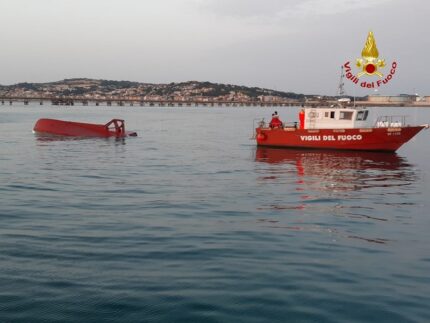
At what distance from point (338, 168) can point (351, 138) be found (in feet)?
29.9

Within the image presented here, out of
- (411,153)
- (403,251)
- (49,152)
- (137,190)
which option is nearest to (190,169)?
(137,190)

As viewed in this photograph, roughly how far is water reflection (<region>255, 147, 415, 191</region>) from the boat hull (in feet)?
1.71

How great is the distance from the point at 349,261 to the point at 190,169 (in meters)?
16.7

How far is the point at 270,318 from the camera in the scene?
23.9ft

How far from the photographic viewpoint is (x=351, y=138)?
36094mm

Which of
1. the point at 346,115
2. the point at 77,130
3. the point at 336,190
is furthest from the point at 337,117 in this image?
the point at 77,130

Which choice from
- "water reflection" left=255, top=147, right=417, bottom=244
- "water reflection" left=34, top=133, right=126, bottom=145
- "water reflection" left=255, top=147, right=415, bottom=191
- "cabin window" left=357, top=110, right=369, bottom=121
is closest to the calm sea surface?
"water reflection" left=255, top=147, right=417, bottom=244

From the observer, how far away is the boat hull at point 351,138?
35562 mm

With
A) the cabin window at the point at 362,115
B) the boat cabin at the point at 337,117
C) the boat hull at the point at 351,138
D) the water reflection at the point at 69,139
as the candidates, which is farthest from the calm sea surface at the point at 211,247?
the water reflection at the point at 69,139

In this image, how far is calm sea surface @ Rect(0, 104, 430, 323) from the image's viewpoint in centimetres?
764

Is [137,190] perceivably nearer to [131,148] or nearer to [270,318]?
[270,318]

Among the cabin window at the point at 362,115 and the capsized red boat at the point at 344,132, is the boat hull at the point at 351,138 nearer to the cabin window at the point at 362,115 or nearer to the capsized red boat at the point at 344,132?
the capsized red boat at the point at 344,132

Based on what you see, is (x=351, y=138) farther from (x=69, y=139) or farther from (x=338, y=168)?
(x=69, y=139)

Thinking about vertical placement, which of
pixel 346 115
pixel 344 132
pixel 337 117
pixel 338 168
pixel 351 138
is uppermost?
pixel 346 115
